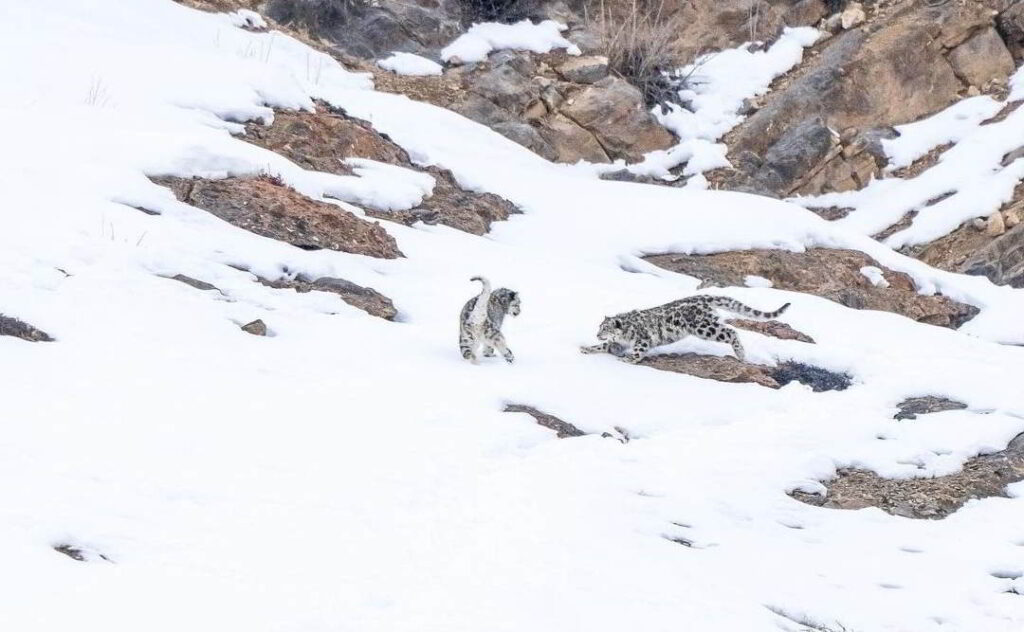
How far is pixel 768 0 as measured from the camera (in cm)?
3067

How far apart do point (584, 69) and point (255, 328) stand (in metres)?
18.1

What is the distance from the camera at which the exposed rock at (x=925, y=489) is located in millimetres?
8734

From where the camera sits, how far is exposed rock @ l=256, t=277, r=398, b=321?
11961 mm

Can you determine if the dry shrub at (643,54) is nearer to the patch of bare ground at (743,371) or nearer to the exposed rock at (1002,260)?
the exposed rock at (1002,260)

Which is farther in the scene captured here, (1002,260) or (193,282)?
(1002,260)

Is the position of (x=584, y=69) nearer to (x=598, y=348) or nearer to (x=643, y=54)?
(x=643, y=54)

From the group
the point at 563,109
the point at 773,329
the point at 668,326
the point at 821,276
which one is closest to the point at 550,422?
the point at 668,326

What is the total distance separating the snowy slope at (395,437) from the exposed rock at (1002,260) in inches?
138

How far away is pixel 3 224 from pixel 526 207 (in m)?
9.02

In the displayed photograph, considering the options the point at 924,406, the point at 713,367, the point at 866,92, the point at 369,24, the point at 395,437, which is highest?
the point at 866,92

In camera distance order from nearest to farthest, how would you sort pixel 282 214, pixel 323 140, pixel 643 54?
pixel 282 214
pixel 323 140
pixel 643 54

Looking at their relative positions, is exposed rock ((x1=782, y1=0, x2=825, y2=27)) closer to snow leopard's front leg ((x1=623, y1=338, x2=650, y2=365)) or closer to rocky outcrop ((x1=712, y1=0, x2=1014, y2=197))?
rocky outcrop ((x1=712, y1=0, x2=1014, y2=197))

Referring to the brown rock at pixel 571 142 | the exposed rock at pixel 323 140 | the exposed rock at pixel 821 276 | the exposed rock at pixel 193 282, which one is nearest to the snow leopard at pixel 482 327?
the exposed rock at pixel 193 282

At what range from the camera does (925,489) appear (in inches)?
359
